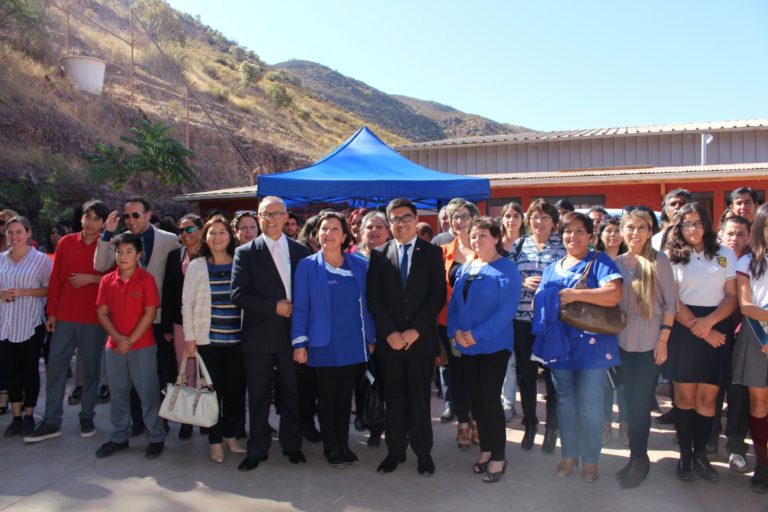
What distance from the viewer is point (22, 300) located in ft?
15.9

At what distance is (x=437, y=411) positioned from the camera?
5.50 m

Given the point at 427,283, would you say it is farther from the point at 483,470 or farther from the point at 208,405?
the point at 208,405

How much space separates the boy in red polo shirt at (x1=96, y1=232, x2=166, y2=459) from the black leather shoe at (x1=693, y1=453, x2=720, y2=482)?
3.78 m

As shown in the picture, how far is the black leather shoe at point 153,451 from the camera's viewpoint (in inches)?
169

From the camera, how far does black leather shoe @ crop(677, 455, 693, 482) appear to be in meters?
3.76

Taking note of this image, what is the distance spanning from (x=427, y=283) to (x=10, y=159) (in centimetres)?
1439

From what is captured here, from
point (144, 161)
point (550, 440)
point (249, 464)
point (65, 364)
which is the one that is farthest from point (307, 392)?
point (144, 161)

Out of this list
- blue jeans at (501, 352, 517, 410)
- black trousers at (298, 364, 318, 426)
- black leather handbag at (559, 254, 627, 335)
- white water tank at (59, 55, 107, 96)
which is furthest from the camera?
white water tank at (59, 55, 107, 96)

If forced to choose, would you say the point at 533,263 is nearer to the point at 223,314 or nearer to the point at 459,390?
the point at 459,390

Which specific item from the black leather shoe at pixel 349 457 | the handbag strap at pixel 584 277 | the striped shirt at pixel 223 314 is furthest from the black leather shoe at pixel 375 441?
the handbag strap at pixel 584 277

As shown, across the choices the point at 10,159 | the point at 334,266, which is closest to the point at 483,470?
the point at 334,266

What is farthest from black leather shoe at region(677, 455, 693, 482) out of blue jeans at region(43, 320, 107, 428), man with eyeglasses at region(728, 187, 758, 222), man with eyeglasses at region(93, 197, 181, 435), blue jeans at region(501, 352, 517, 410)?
blue jeans at region(43, 320, 107, 428)

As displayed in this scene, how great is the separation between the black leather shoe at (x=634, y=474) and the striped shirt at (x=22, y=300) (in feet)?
15.4

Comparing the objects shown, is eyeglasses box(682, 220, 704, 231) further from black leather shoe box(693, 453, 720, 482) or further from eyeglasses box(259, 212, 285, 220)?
eyeglasses box(259, 212, 285, 220)
